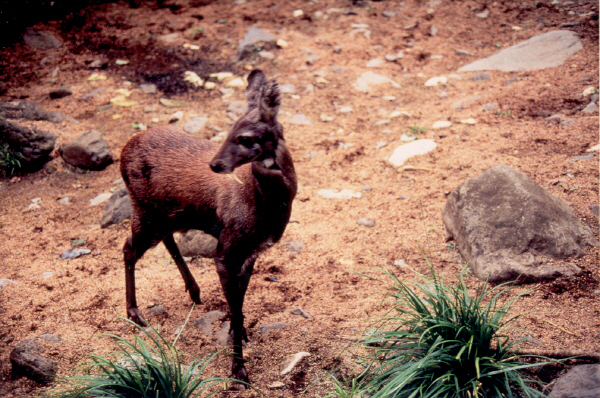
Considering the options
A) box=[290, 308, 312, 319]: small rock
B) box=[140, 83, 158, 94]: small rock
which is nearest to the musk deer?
box=[290, 308, 312, 319]: small rock

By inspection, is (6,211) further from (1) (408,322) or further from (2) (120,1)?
(2) (120,1)

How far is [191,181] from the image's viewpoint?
3332 mm

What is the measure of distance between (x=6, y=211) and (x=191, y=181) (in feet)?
9.68

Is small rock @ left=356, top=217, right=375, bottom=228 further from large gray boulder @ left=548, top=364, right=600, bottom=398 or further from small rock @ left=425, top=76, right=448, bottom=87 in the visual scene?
small rock @ left=425, top=76, right=448, bottom=87

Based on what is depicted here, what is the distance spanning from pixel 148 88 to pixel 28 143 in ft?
7.58

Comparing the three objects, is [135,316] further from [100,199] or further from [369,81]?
[369,81]

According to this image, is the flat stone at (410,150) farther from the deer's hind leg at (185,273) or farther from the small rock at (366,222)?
the deer's hind leg at (185,273)

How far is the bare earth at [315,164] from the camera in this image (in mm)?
3395

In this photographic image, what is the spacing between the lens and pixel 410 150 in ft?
18.9

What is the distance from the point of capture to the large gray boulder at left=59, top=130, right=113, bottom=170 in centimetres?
566

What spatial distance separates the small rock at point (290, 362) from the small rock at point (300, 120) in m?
4.08

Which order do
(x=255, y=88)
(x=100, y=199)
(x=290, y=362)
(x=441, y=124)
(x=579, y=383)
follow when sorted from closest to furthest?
(x=579, y=383), (x=255, y=88), (x=290, y=362), (x=100, y=199), (x=441, y=124)

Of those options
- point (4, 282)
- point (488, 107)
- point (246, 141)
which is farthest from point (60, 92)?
point (488, 107)

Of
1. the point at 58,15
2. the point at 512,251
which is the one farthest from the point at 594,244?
the point at 58,15
